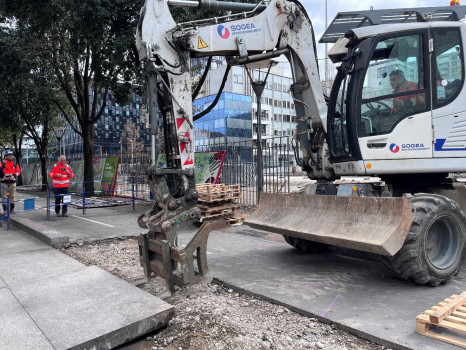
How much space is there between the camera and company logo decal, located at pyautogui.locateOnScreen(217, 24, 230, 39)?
5582mm

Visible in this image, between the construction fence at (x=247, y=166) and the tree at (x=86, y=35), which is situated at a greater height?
the tree at (x=86, y=35)

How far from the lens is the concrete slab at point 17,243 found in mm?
7552

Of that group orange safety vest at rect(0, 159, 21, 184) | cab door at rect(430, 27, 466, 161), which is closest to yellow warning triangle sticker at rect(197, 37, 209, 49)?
cab door at rect(430, 27, 466, 161)

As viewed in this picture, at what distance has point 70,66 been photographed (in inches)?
682

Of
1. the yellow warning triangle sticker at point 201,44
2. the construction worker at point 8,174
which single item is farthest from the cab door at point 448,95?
the construction worker at point 8,174

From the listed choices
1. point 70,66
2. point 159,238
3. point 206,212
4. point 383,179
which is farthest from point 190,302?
point 70,66

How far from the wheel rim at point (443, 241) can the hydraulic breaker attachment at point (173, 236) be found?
2782mm

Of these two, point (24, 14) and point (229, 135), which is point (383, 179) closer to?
point (24, 14)

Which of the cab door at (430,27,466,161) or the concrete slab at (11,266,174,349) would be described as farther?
the cab door at (430,27,466,161)

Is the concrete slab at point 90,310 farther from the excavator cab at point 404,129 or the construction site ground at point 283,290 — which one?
the excavator cab at point 404,129

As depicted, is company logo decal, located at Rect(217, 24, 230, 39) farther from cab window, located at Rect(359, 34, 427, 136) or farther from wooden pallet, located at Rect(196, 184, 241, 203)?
wooden pallet, located at Rect(196, 184, 241, 203)

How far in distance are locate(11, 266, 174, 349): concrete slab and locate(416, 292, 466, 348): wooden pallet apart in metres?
2.55

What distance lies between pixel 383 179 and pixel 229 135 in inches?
2179

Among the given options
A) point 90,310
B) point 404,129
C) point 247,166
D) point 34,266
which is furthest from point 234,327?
point 247,166
